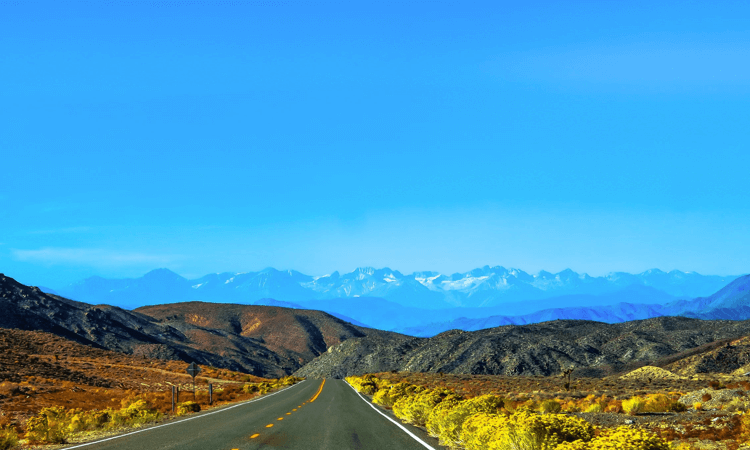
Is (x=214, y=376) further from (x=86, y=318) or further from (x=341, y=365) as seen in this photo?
(x=86, y=318)

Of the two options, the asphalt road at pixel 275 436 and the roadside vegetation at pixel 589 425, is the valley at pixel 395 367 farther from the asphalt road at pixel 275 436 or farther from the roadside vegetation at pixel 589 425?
the asphalt road at pixel 275 436

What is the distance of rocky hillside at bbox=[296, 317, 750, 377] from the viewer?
9488cm

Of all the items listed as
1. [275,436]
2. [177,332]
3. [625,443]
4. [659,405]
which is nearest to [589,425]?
[625,443]

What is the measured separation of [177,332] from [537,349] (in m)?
106

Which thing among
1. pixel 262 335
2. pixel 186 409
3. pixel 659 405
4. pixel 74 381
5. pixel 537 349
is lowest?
pixel 537 349

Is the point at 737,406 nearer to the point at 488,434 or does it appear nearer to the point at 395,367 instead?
the point at 488,434

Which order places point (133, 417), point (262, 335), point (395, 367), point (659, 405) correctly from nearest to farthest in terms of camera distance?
1. point (133, 417)
2. point (659, 405)
3. point (395, 367)
4. point (262, 335)

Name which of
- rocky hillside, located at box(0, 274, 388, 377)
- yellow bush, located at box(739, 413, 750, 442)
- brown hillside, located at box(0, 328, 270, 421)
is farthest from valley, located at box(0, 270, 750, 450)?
rocky hillside, located at box(0, 274, 388, 377)

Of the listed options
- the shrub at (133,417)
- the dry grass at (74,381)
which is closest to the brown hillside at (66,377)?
the dry grass at (74,381)

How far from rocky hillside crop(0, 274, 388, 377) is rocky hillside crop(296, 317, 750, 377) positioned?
81.5ft

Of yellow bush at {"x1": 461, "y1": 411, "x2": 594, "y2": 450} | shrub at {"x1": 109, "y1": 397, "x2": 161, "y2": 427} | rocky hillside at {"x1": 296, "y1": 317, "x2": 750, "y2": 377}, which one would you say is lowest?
rocky hillside at {"x1": 296, "y1": 317, "x2": 750, "y2": 377}

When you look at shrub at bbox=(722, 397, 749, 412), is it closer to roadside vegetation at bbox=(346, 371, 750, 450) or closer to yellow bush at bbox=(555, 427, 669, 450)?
roadside vegetation at bbox=(346, 371, 750, 450)

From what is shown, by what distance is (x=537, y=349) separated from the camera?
3920 inches

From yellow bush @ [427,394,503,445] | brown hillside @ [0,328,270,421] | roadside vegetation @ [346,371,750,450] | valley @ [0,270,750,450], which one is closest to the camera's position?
roadside vegetation @ [346,371,750,450]
